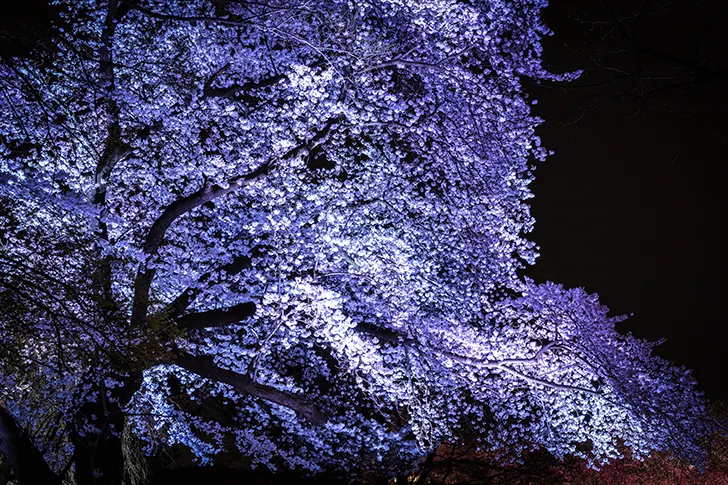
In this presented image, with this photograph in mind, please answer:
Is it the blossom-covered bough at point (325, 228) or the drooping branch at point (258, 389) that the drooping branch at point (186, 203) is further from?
the drooping branch at point (258, 389)

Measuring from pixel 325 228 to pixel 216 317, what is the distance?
2234mm

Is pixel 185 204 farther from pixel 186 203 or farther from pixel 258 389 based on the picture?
pixel 258 389

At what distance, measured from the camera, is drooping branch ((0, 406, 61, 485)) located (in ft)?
21.0

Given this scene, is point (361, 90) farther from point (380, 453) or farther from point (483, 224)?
point (380, 453)

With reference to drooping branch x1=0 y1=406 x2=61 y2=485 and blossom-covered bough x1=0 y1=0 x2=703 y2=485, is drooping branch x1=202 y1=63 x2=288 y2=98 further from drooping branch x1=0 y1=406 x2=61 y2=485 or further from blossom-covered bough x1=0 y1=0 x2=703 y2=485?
drooping branch x1=0 y1=406 x2=61 y2=485

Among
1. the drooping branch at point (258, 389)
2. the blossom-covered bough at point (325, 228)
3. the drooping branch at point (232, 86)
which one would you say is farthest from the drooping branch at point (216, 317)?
the drooping branch at point (232, 86)

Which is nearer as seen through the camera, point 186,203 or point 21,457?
point 21,457

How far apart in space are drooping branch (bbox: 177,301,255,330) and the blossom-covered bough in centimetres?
4

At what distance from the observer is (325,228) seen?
10.3 meters

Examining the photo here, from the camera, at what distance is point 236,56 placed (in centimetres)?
1062

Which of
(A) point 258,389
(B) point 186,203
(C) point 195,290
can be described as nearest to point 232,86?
(B) point 186,203

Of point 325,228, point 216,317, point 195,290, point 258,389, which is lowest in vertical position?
point 258,389

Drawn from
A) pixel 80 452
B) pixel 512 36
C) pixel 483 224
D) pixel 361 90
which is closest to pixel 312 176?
pixel 361 90

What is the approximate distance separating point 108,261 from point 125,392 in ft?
6.10
